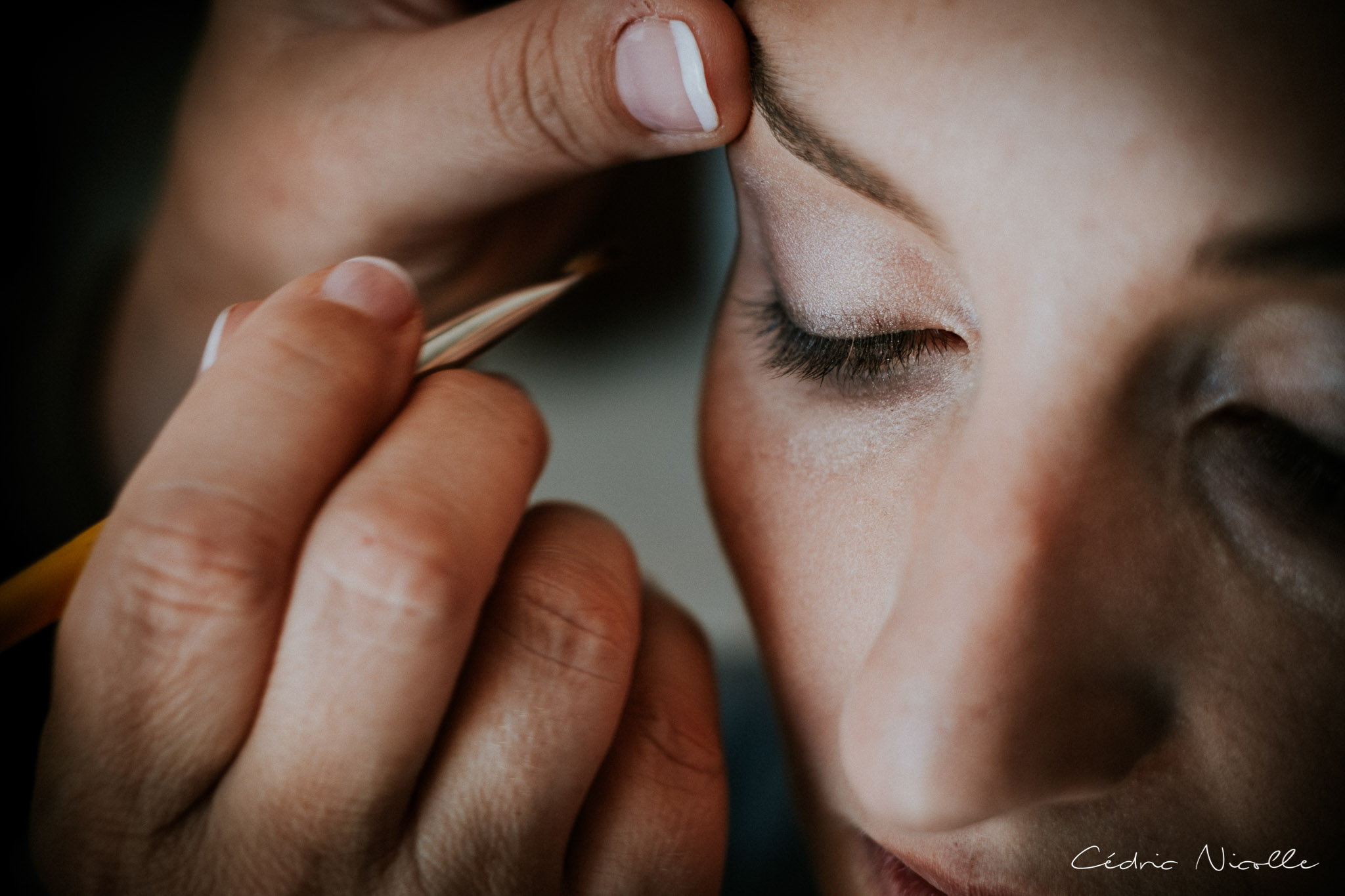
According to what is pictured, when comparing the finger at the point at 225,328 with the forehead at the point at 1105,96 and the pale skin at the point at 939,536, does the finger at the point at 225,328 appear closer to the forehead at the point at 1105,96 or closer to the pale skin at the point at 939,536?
the pale skin at the point at 939,536

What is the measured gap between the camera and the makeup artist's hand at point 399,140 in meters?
0.53

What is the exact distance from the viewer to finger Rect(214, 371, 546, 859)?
39 cm

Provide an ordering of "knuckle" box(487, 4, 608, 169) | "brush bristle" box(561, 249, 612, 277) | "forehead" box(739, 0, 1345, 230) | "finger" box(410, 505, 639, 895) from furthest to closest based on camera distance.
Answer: "brush bristle" box(561, 249, 612, 277) < "knuckle" box(487, 4, 608, 169) < "finger" box(410, 505, 639, 895) < "forehead" box(739, 0, 1345, 230)

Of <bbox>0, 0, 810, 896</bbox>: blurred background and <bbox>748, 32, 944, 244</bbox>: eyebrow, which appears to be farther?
<bbox>0, 0, 810, 896</bbox>: blurred background

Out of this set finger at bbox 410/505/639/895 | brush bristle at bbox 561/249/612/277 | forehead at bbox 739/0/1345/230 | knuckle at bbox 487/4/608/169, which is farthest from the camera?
brush bristle at bbox 561/249/612/277

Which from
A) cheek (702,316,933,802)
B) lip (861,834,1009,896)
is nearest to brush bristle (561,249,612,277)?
cheek (702,316,933,802)

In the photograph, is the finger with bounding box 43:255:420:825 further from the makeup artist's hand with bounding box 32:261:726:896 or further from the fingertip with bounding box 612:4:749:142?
the fingertip with bounding box 612:4:749:142

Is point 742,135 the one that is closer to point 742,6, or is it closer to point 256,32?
point 742,6

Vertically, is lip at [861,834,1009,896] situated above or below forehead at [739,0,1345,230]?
below

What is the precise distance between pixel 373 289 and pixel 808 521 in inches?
11.8

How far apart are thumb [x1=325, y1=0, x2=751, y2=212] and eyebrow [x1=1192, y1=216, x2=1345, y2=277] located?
11.1 inches

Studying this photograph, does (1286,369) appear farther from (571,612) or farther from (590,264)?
(590,264)

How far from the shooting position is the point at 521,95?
1.87 ft
